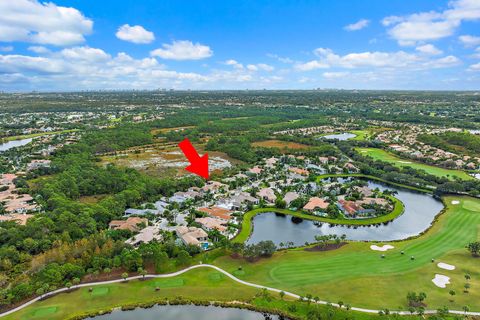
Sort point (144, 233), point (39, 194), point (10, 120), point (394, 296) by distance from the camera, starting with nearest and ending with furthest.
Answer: point (394, 296) < point (144, 233) < point (39, 194) < point (10, 120)

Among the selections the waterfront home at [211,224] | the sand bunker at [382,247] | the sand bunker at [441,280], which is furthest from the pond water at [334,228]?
the sand bunker at [441,280]

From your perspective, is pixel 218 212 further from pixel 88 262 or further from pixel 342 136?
pixel 342 136

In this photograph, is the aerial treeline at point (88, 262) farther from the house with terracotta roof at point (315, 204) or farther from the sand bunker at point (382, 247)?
the sand bunker at point (382, 247)

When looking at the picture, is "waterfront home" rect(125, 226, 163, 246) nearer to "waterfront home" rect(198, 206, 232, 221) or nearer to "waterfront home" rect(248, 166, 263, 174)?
"waterfront home" rect(198, 206, 232, 221)

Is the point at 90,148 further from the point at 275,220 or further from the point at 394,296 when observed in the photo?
the point at 394,296

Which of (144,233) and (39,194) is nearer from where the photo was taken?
(144,233)

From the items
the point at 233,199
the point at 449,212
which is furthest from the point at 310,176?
the point at 449,212
